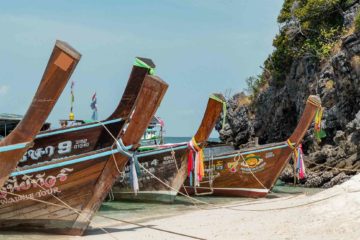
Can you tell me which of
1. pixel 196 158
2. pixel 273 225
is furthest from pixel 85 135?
pixel 273 225

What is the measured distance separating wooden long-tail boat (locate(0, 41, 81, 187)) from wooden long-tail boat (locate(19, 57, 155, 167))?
4.61m

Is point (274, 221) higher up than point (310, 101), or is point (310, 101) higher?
point (310, 101)

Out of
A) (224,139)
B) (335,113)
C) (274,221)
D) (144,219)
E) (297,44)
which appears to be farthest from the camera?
(224,139)

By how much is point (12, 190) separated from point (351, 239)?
5.82 meters

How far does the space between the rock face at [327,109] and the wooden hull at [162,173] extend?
3327mm

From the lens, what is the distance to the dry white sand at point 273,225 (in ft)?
24.8

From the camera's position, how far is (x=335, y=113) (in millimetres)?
25484

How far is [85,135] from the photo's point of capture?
499 inches

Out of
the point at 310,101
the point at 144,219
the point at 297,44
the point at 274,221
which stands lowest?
the point at 144,219

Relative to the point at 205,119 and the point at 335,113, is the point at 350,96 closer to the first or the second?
the point at 335,113

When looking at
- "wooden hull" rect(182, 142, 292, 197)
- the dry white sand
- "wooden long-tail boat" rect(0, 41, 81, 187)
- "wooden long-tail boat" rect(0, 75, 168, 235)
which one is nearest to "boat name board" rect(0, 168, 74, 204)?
"wooden long-tail boat" rect(0, 75, 168, 235)

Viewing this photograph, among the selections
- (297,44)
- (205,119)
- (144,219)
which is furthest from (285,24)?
(144,219)

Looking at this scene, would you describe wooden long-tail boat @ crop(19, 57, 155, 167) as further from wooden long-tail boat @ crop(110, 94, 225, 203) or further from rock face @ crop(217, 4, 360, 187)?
rock face @ crop(217, 4, 360, 187)

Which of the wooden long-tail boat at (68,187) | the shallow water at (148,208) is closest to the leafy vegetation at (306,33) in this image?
the shallow water at (148,208)
